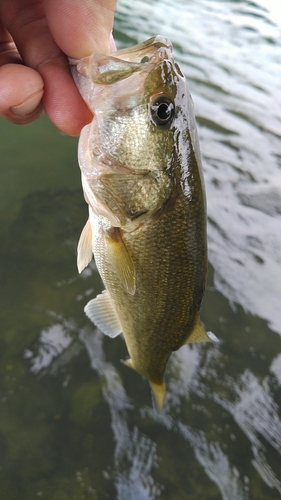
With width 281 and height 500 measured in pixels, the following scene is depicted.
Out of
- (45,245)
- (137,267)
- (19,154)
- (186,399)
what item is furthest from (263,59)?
(137,267)

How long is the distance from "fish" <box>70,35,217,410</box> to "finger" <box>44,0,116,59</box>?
65mm

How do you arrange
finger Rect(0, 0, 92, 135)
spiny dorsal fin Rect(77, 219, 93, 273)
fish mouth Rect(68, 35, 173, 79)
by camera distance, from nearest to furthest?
1. fish mouth Rect(68, 35, 173, 79)
2. finger Rect(0, 0, 92, 135)
3. spiny dorsal fin Rect(77, 219, 93, 273)

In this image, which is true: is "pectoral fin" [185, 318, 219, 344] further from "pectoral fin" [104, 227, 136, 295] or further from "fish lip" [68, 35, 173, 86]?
"fish lip" [68, 35, 173, 86]

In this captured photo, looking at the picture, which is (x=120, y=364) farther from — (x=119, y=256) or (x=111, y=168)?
(x=111, y=168)

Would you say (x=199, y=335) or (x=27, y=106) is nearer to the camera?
(x=27, y=106)

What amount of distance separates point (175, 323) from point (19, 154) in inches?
147

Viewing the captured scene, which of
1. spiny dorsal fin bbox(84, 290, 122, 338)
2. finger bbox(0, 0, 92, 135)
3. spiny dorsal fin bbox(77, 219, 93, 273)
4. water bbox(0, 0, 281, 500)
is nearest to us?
finger bbox(0, 0, 92, 135)

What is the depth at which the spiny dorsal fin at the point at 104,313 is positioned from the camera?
2166 mm

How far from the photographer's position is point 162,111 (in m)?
1.49

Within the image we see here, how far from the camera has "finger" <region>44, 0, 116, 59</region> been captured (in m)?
1.50

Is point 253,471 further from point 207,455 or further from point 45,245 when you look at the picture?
point 45,245

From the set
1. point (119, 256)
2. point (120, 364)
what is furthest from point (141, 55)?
point (120, 364)

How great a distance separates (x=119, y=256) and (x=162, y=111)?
580mm

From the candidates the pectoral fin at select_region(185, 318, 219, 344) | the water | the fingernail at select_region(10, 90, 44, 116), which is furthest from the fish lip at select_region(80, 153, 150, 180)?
the water
